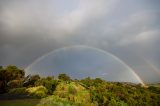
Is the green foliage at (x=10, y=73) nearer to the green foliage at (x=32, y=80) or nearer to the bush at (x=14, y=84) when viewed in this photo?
the bush at (x=14, y=84)

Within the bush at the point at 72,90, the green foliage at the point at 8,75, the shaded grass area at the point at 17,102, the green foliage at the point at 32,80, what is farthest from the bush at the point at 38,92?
the green foliage at the point at 32,80

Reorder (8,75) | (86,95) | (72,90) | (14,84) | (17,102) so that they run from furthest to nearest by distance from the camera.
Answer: (8,75), (14,84), (72,90), (86,95), (17,102)

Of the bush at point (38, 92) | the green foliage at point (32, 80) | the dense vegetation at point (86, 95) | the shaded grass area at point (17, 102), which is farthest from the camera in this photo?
the green foliage at point (32, 80)

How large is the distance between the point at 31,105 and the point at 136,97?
1906cm

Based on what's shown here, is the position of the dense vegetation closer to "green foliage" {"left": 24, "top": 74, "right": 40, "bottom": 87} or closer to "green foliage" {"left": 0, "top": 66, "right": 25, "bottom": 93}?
"green foliage" {"left": 0, "top": 66, "right": 25, "bottom": 93}

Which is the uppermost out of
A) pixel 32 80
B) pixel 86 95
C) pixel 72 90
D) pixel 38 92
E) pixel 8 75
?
pixel 8 75

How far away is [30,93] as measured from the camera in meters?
40.7

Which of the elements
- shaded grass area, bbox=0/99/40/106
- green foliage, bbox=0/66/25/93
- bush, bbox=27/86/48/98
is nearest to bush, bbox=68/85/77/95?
bush, bbox=27/86/48/98

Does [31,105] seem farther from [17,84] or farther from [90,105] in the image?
[17,84]

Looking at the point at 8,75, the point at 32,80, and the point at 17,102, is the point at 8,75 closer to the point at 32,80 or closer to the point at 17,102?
the point at 32,80

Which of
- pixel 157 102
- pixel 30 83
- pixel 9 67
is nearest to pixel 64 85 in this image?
pixel 157 102

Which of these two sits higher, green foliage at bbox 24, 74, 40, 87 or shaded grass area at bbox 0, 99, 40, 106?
green foliage at bbox 24, 74, 40, 87

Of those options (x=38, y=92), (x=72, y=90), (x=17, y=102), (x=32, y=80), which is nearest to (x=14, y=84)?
(x=32, y=80)

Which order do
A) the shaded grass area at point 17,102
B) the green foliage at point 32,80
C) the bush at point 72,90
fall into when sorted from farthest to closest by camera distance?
the green foliage at point 32,80, the bush at point 72,90, the shaded grass area at point 17,102
